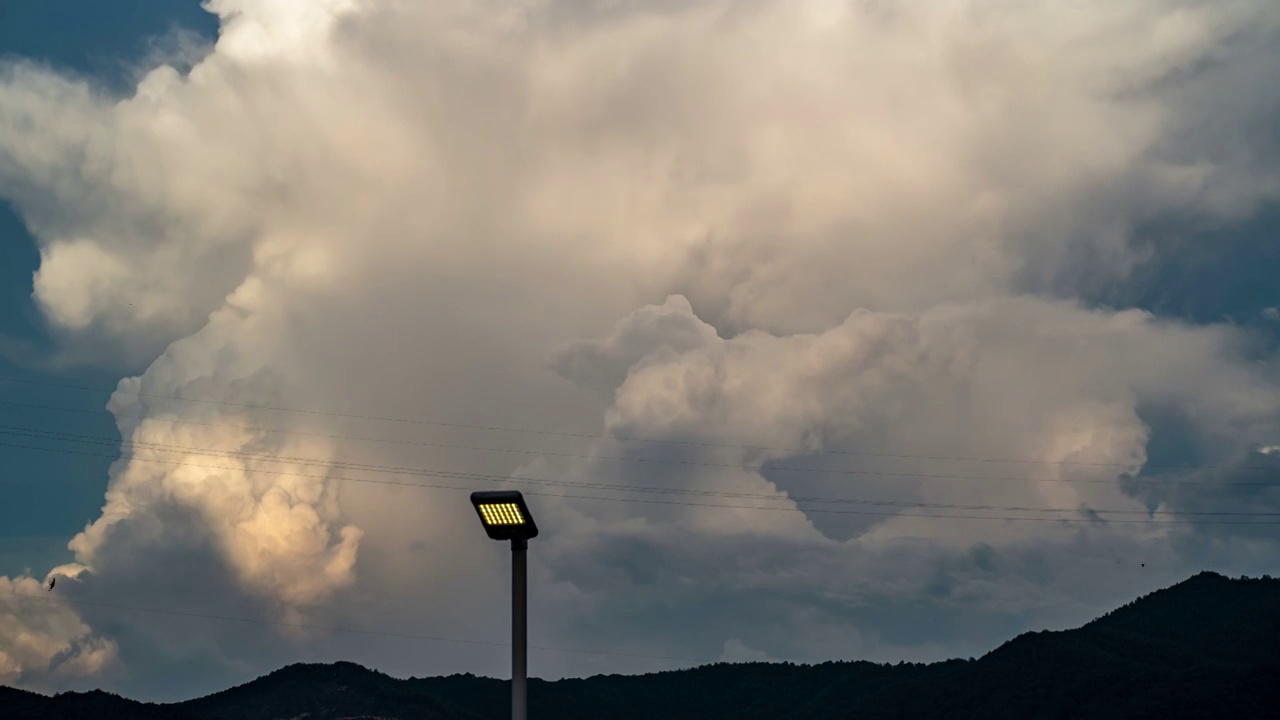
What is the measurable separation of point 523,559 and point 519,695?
2777 mm

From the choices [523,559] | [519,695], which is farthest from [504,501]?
[519,695]

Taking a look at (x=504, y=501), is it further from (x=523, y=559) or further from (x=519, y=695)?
(x=519, y=695)

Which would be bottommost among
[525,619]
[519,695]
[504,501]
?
[519,695]

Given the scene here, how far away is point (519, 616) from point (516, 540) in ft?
5.31

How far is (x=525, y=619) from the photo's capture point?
26.6m

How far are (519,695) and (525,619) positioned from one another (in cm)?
171

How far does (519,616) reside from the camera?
26172 mm

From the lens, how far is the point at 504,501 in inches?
990

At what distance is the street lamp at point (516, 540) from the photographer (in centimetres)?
2512

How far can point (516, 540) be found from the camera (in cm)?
2606

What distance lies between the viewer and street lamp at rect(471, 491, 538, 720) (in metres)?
25.1

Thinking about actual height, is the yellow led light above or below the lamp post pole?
above

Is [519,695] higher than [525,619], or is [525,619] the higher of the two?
[525,619]

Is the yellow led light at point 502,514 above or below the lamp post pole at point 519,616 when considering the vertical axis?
above
